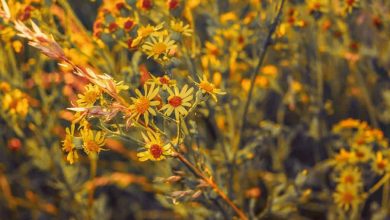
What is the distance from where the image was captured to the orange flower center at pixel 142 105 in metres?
1.13

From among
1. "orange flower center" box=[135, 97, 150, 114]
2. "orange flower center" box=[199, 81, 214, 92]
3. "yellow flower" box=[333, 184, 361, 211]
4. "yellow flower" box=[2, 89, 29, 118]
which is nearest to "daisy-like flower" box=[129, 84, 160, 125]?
"orange flower center" box=[135, 97, 150, 114]

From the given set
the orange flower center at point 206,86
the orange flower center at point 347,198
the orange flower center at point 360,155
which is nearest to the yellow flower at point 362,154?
the orange flower center at point 360,155

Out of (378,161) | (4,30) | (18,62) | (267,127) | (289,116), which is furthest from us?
(289,116)

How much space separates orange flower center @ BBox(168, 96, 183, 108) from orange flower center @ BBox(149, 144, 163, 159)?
93mm

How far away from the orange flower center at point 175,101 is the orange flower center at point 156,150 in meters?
0.09

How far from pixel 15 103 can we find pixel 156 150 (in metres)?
0.91

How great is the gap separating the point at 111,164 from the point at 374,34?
4.89 feet

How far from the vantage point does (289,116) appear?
2898 mm

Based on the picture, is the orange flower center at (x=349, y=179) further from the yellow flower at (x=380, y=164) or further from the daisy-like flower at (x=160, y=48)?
the daisy-like flower at (x=160, y=48)

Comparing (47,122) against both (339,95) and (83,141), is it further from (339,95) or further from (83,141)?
(339,95)

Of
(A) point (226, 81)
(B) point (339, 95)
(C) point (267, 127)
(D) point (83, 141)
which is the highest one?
(D) point (83, 141)

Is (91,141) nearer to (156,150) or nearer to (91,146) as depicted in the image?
(91,146)

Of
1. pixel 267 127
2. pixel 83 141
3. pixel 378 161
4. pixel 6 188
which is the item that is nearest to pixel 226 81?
pixel 267 127

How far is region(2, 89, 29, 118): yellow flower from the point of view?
1.87 metres
